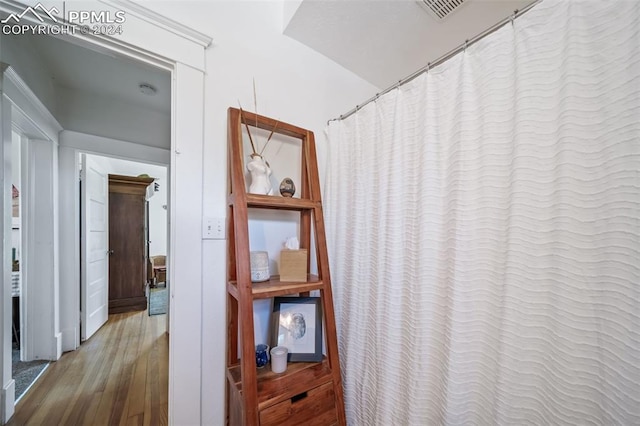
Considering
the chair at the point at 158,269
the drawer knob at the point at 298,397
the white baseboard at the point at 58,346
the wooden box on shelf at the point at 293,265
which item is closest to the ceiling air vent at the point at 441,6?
the wooden box on shelf at the point at 293,265

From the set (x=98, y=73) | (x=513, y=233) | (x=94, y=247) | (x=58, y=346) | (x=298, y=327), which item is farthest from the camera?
(x=94, y=247)

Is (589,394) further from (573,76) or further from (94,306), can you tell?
(94,306)

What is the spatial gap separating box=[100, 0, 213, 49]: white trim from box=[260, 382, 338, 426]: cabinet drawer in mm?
1588

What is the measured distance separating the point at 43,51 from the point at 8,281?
1.64 metres

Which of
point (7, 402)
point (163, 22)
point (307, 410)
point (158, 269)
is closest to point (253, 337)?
point (307, 410)

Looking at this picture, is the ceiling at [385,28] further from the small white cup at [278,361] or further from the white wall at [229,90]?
the small white cup at [278,361]

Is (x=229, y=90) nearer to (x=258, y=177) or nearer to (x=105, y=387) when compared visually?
(x=258, y=177)

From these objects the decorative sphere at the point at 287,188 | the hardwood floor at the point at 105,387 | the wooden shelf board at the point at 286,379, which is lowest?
the hardwood floor at the point at 105,387

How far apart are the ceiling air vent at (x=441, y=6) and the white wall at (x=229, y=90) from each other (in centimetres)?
64

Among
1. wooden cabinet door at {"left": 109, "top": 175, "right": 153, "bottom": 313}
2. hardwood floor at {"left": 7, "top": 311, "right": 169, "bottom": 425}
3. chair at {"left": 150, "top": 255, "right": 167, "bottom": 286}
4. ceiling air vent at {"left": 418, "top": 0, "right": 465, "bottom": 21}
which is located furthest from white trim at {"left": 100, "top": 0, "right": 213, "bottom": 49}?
chair at {"left": 150, "top": 255, "right": 167, "bottom": 286}

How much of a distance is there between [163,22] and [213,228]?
92 cm

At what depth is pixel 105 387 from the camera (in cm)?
172

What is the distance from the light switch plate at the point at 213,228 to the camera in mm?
1067

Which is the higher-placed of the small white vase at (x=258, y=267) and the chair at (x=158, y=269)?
the small white vase at (x=258, y=267)
